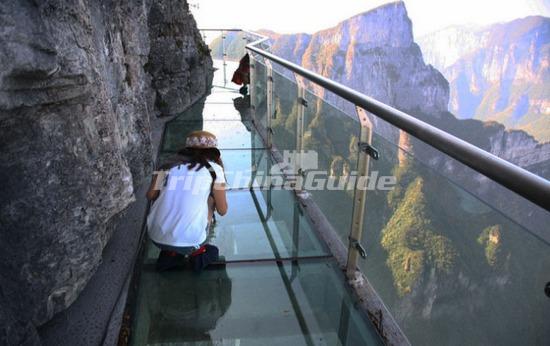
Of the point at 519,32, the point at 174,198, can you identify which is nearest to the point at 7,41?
the point at 174,198

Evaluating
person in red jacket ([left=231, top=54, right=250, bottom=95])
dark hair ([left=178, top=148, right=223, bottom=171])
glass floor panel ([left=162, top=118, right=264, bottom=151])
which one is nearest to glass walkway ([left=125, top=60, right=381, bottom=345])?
dark hair ([left=178, top=148, right=223, bottom=171])

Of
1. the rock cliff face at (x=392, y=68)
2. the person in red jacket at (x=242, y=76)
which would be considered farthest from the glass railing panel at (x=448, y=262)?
the rock cliff face at (x=392, y=68)

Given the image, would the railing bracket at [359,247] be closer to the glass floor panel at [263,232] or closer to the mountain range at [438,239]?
the mountain range at [438,239]

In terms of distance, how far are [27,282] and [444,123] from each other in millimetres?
102067

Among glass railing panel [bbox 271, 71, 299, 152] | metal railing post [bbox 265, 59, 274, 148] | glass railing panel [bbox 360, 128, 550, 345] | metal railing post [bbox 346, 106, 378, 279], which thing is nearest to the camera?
glass railing panel [bbox 360, 128, 550, 345]

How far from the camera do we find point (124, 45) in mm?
3746

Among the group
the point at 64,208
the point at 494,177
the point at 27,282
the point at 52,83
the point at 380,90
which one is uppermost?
the point at 52,83

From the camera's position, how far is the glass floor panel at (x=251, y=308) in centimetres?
219

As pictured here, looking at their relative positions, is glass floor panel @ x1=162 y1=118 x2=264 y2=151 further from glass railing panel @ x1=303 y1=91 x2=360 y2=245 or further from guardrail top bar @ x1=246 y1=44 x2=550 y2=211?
guardrail top bar @ x1=246 y1=44 x2=550 y2=211

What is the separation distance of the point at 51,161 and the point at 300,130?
2.25 meters

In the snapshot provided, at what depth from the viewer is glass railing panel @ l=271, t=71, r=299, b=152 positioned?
4009mm

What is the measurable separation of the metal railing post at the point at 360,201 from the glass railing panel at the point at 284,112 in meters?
1.53

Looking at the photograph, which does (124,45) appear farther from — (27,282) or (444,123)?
(444,123)

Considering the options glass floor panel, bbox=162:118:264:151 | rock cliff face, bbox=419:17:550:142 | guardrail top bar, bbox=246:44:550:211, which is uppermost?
guardrail top bar, bbox=246:44:550:211
